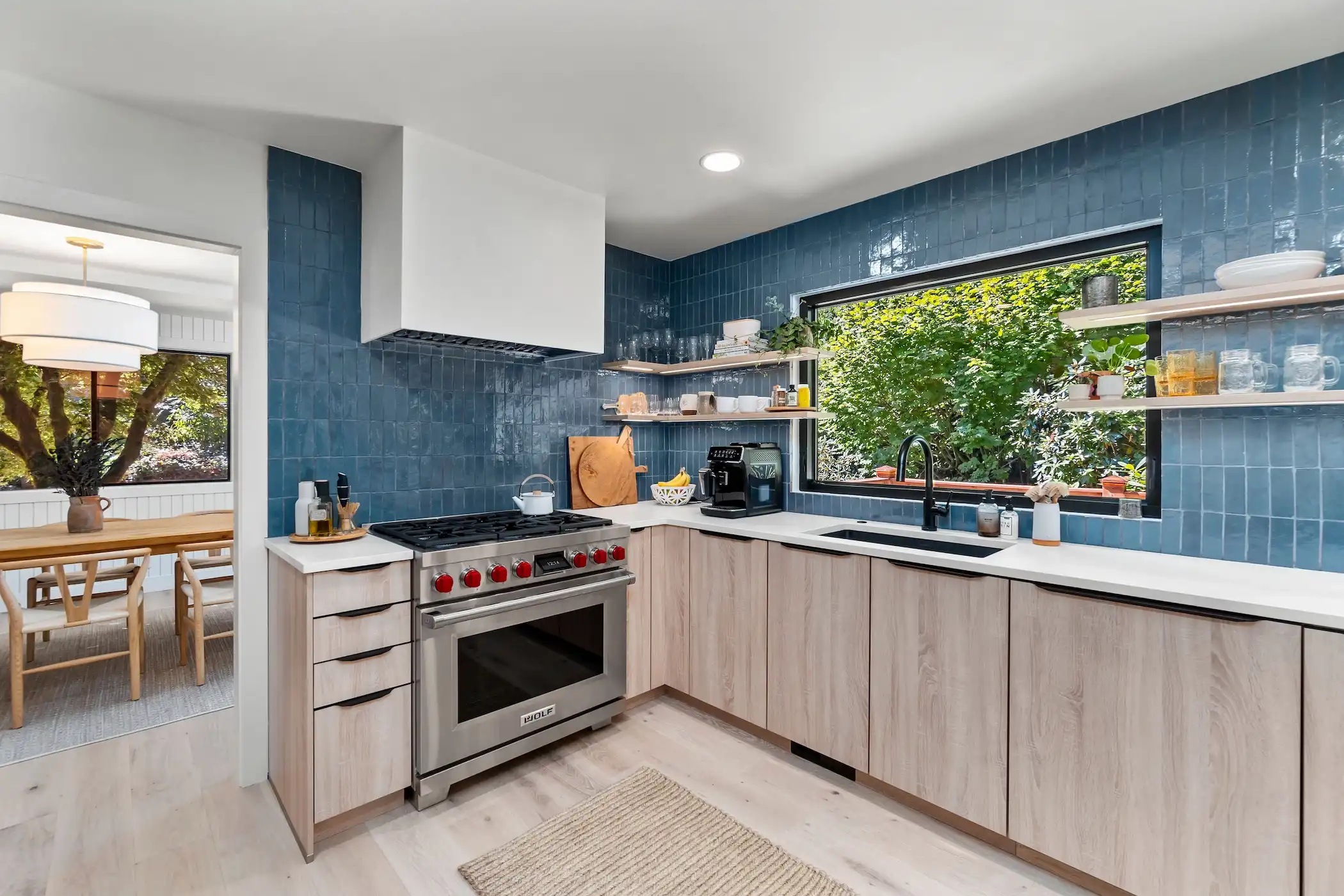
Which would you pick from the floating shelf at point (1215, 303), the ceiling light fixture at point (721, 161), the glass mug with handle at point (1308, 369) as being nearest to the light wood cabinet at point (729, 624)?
the floating shelf at point (1215, 303)

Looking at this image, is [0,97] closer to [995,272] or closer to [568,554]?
[568,554]

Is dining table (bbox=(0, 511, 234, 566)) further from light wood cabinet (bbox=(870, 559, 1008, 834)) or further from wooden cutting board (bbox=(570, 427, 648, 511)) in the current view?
light wood cabinet (bbox=(870, 559, 1008, 834))

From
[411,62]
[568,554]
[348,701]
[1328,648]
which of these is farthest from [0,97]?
[1328,648]

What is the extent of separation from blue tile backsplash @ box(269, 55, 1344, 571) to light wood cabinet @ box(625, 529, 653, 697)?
2.34ft

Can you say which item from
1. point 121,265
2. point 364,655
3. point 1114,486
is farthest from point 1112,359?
point 121,265

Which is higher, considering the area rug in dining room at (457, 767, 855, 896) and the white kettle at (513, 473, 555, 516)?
the white kettle at (513, 473, 555, 516)

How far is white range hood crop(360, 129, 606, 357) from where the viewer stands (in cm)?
226

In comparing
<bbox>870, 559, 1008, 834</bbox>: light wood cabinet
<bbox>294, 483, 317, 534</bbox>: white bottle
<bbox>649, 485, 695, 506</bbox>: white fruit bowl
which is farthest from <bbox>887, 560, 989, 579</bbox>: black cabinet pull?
<bbox>294, 483, 317, 534</bbox>: white bottle

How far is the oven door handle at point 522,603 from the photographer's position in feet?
6.59

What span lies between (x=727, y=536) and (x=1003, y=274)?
1.61m

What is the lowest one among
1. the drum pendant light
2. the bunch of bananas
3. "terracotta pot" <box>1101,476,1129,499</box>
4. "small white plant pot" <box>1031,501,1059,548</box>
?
"small white plant pot" <box>1031,501,1059,548</box>

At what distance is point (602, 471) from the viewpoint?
3.32 metres

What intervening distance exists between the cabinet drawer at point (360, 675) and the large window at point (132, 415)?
454 centimetres

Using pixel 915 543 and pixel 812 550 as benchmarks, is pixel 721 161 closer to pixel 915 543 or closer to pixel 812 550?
pixel 812 550
